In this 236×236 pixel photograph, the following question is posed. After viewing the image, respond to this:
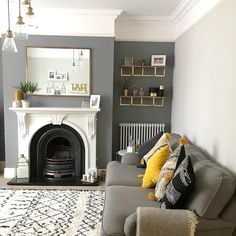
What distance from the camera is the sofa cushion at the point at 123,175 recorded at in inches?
122

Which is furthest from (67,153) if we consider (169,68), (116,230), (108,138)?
(116,230)

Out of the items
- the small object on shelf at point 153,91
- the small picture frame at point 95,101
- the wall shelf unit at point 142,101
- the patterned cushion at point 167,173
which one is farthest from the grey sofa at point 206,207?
the wall shelf unit at point 142,101

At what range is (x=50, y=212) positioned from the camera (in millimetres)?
3283

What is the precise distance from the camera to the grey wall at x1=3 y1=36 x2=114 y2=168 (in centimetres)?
446

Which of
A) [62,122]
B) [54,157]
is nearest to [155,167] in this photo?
[62,122]

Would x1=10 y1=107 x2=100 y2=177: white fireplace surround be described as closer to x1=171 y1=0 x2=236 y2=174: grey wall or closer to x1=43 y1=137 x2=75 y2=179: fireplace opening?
x1=43 y1=137 x2=75 y2=179: fireplace opening

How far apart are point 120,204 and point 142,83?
2900 millimetres

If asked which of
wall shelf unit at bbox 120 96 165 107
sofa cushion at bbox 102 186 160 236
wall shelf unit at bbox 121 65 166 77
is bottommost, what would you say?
sofa cushion at bbox 102 186 160 236

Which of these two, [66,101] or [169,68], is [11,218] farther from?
[169,68]

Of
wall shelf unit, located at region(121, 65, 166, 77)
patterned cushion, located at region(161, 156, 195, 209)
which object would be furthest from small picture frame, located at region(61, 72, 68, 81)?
patterned cushion, located at region(161, 156, 195, 209)

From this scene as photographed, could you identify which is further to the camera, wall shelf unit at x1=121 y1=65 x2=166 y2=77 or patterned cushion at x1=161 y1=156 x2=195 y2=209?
wall shelf unit at x1=121 y1=65 x2=166 y2=77

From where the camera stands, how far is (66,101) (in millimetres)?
4621

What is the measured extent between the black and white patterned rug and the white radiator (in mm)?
1254

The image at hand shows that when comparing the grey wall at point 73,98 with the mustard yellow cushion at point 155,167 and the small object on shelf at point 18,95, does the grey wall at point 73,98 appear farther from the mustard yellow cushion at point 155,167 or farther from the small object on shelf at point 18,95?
the mustard yellow cushion at point 155,167
